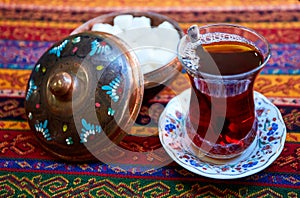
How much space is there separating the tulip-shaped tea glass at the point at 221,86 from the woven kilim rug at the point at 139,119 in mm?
94

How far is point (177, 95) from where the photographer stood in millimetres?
1196

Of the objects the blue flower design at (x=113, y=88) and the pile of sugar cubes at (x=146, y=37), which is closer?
the blue flower design at (x=113, y=88)

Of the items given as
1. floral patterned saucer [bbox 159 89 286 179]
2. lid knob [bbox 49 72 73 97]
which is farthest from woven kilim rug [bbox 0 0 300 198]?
lid knob [bbox 49 72 73 97]

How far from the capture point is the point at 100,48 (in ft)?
3.60

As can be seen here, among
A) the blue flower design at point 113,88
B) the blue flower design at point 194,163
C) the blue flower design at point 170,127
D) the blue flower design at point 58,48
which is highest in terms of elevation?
the blue flower design at point 58,48

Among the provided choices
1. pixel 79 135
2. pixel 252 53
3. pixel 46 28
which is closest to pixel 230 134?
pixel 252 53

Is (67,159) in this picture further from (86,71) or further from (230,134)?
(230,134)

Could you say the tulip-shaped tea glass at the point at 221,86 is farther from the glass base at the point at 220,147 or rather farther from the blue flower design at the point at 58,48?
the blue flower design at the point at 58,48

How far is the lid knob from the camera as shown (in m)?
1.03

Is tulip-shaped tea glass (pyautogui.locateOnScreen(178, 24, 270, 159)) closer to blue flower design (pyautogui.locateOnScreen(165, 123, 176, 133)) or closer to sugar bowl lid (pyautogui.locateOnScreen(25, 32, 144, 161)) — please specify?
blue flower design (pyautogui.locateOnScreen(165, 123, 176, 133))

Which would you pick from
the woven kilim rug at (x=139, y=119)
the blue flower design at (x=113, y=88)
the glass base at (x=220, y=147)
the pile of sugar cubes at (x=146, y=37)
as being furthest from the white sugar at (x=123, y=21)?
the glass base at (x=220, y=147)

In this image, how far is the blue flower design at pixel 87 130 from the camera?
1044 mm

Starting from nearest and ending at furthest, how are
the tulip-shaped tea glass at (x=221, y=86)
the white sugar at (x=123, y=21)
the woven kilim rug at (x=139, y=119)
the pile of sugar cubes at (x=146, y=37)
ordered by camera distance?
the tulip-shaped tea glass at (x=221, y=86) < the woven kilim rug at (x=139, y=119) < the pile of sugar cubes at (x=146, y=37) < the white sugar at (x=123, y=21)

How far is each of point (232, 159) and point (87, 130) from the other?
1.15ft
